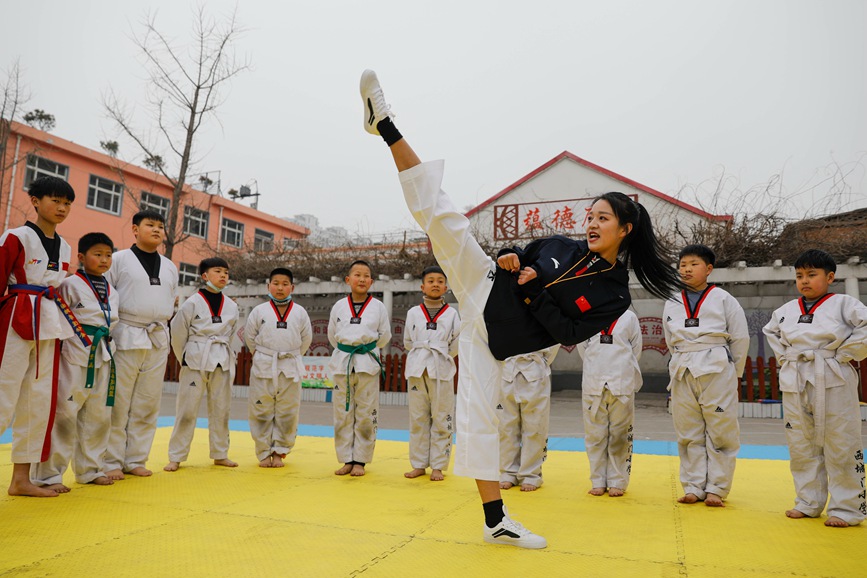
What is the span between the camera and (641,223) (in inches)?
117

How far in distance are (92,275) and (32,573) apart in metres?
2.39

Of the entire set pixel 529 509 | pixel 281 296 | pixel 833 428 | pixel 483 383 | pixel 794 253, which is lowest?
pixel 529 509

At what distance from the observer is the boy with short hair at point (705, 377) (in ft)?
12.0

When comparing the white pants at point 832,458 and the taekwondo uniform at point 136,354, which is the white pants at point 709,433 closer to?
the white pants at point 832,458

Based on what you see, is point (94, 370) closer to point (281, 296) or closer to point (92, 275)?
point (92, 275)

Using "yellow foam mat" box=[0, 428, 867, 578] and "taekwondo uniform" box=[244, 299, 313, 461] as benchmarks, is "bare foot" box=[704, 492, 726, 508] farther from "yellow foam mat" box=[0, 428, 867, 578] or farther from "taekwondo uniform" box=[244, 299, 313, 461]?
"taekwondo uniform" box=[244, 299, 313, 461]

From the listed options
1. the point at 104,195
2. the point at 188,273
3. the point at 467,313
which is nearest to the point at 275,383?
the point at 467,313

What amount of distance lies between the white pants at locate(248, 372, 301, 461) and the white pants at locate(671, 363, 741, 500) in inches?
118

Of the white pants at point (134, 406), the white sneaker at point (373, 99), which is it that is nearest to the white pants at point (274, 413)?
the white pants at point (134, 406)

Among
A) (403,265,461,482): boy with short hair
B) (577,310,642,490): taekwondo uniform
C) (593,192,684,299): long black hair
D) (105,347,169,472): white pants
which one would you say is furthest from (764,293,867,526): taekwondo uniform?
(105,347,169,472): white pants

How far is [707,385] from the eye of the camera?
371 cm

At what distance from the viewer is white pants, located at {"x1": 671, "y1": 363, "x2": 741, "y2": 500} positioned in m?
3.64

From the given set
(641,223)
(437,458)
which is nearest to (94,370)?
(437,458)

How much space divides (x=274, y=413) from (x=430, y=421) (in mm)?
1359
